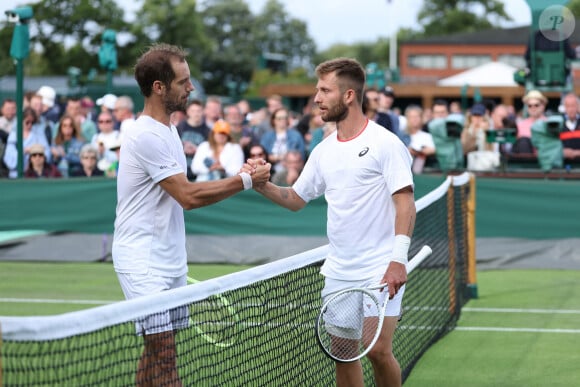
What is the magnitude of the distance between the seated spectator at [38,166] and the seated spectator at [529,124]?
642 cm

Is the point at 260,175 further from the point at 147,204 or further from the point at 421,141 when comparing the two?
the point at 421,141

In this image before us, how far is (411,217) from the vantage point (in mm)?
5824

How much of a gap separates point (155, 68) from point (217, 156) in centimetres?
888

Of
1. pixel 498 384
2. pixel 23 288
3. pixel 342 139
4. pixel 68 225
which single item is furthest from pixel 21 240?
pixel 342 139

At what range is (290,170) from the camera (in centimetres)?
1398

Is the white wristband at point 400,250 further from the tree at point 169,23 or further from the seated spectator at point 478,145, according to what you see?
the tree at point 169,23

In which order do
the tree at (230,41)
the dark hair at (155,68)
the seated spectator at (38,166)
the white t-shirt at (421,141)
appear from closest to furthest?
the dark hair at (155,68), the white t-shirt at (421,141), the seated spectator at (38,166), the tree at (230,41)

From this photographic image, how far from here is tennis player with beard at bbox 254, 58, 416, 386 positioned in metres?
Result: 5.84

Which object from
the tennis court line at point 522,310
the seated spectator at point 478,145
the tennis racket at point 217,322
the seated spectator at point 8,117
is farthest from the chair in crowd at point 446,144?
the tennis racket at point 217,322

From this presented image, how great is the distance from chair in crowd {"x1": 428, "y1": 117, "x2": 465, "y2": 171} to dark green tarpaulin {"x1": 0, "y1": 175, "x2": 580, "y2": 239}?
117 cm

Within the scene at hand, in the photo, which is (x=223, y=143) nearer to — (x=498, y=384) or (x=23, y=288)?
(x=23, y=288)

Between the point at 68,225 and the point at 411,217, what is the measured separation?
950 cm

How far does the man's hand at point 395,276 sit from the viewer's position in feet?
18.7

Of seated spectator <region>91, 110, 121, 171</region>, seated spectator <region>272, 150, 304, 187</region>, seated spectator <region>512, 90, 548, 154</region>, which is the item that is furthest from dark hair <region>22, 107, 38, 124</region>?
seated spectator <region>512, 90, 548, 154</region>
